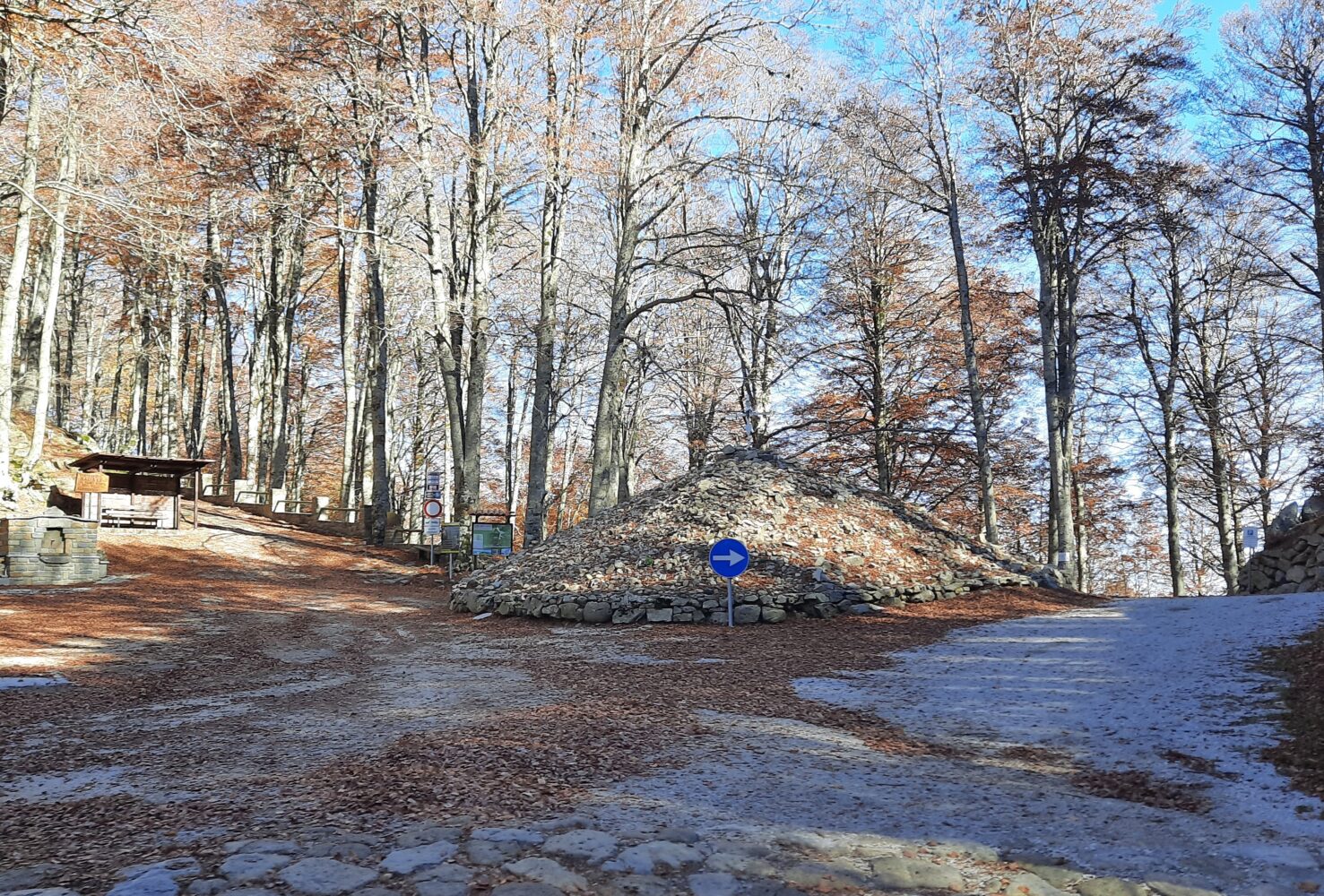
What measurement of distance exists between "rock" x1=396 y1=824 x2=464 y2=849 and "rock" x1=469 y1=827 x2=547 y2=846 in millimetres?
74

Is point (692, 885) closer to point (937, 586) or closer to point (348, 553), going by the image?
point (937, 586)

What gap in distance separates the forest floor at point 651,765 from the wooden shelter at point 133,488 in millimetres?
10347

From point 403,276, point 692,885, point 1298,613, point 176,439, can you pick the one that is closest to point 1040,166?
point 1298,613

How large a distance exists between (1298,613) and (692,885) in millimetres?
9331

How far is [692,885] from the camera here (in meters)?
3.15

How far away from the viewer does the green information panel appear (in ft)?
58.9

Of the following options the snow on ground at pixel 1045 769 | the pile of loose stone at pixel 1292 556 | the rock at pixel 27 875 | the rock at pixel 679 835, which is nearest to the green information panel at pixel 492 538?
the snow on ground at pixel 1045 769

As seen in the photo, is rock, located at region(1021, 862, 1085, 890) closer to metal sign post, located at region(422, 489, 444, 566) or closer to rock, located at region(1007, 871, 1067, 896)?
rock, located at region(1007, 871, 1067, 896)

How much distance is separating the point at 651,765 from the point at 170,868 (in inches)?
95.0

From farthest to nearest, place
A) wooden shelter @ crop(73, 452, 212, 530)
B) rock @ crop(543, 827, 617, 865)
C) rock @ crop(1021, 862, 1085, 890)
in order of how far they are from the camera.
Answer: wooden shelter @ crop(73, 452, 212, 530)
rock @ crop(543, 827, 617, 865)
rock @ crop(1021, 862, 1085, 890)

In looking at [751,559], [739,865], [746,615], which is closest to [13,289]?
[751,559]

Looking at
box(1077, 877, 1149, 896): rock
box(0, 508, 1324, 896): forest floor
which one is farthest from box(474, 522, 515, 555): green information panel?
box(1077, 877, 1149, 896): rock

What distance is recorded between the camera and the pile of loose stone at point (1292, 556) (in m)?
14.5

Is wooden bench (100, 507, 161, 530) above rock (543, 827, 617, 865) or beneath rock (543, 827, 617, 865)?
above
